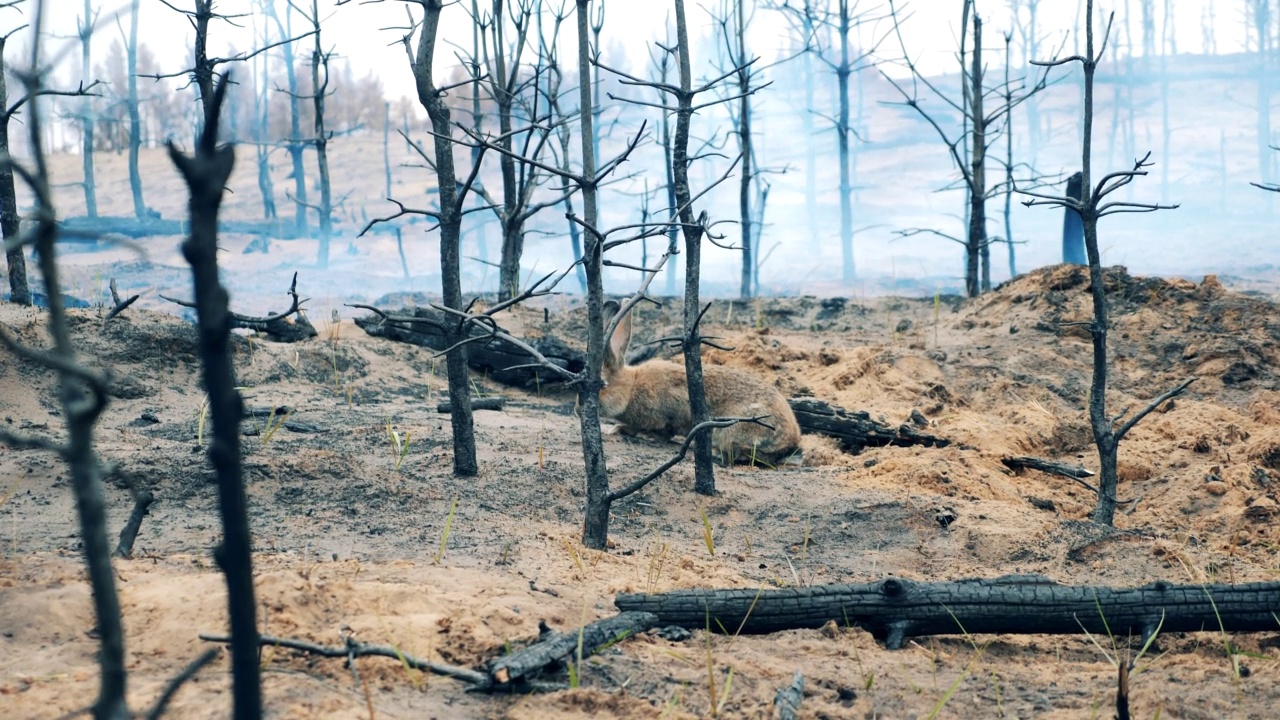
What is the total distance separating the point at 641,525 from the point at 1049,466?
11.2ft

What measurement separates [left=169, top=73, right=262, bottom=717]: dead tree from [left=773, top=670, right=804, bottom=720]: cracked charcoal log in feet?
5.51

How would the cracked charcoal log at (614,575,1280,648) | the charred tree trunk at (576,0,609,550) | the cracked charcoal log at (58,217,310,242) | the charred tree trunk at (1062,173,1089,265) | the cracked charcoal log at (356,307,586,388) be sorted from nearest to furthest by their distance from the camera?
1. the cracked charcoal log at (614,575,1280,648)
2. the charred tree trunk at (576,0,609,550)
3. the cracked charcoal log at (356,307,586,388)
4. the charred tree trunk at (1062,173,1089,265)
5. the cracked charcoal log at (58,217,310,242)

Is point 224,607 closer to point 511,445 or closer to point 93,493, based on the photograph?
point 93,493

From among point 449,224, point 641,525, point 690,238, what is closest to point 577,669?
point 641,525

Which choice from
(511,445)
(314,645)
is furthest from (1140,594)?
(511,445)

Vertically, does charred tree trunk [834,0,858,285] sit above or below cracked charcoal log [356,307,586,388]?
above

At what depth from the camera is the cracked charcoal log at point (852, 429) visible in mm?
8109

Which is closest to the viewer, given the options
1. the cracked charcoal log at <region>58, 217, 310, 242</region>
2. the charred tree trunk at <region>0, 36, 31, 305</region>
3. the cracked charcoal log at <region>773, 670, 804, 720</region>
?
the cracked charcoal log at <region>773, 670, 804, 720</region>

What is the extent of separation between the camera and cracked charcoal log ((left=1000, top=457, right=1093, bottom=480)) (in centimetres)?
710

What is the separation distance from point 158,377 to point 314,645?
6.33m

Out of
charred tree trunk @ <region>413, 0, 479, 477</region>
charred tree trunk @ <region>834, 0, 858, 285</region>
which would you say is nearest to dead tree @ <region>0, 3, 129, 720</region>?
charred tree trunk @ <region>413, 0, 479, 477</region>

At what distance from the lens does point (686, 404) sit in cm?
810

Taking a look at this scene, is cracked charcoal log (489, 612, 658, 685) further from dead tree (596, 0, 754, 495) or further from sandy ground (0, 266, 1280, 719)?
dead tree (596, 0, 754, 495)

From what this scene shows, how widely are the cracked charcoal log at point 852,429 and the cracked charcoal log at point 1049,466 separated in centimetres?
62
